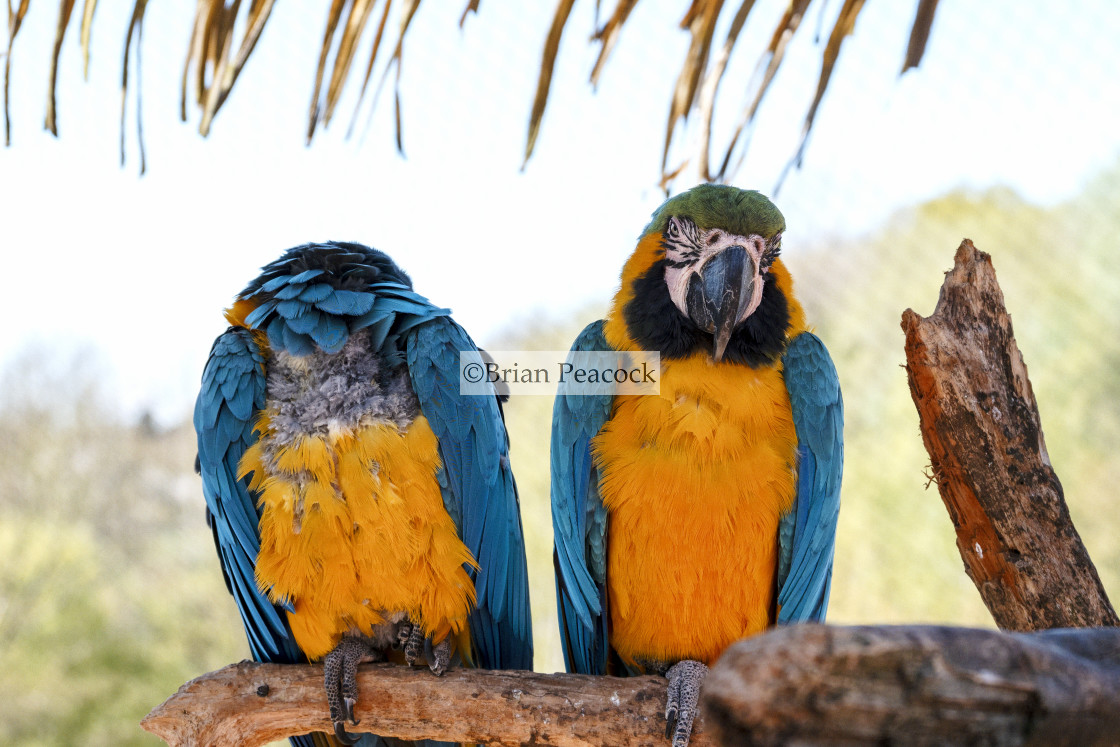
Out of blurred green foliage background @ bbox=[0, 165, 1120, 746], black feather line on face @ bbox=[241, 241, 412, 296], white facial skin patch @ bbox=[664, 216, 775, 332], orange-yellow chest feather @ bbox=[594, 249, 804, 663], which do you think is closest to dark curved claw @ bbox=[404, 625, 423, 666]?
orange-yellow chest feather @ bbox=[594, 249, 804, 663]

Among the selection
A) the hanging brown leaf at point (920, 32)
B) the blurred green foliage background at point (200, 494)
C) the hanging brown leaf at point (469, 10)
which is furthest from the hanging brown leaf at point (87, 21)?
the blurred green foliage background at point (200, 494)

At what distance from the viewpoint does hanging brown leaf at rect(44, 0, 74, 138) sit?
1.21 meters

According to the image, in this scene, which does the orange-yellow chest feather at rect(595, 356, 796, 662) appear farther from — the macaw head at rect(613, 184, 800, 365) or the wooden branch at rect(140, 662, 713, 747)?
the wooden branch at rect(140, 662, 713, 747)

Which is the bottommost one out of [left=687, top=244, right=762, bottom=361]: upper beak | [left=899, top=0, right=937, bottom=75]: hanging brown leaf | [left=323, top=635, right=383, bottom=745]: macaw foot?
[left=323, top=635, right=383, bottom=745]: macaw foot

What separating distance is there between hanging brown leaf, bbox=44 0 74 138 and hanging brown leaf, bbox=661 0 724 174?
3.19ft

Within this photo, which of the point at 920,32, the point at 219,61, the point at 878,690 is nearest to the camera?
the point at 878,690

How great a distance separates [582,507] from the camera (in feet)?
5.05

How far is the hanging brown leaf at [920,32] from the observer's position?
1.14 metres

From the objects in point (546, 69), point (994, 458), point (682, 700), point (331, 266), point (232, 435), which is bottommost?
point (682, 700)

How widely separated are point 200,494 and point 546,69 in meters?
3.72

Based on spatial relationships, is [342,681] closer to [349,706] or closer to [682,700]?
[349,706]

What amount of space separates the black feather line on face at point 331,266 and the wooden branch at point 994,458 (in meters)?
1.01

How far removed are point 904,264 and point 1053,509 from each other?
356cm
